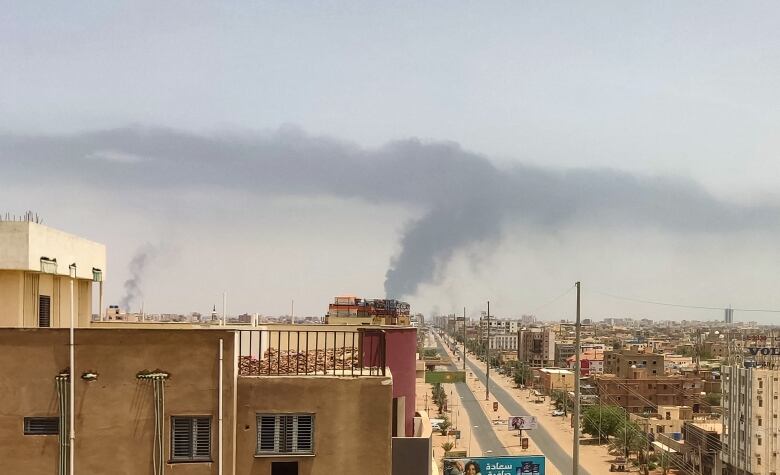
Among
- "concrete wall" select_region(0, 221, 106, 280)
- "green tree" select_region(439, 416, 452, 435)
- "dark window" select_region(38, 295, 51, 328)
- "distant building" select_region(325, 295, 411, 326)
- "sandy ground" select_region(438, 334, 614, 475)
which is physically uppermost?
"concrete wall" select_region(0, 221, 106, 280)

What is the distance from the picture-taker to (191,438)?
12.8 meters

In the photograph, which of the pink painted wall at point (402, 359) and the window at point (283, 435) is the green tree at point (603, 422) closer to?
the pink painted wall at point (402, 359)

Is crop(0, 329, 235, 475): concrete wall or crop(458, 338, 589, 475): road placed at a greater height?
crop(0, 329, 235, 475): concrete wall

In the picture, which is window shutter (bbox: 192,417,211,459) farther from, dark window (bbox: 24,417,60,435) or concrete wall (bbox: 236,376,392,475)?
dark window (bbox: 24,417,60,435)

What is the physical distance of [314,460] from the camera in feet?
43.2

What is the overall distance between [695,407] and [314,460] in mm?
119632

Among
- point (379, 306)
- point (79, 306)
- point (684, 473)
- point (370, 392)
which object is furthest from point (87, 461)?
point (684, 473)

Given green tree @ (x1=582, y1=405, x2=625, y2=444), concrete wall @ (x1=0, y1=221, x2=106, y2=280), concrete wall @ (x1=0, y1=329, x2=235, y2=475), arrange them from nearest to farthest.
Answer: concrete wall @ (x1=0, y1=329, x2=235, y2=475), concrete wall @ (x1=0, y1=221, x2=106, y2=280), green tree @ (x1=582, y1=405, x2=625, y2=444)

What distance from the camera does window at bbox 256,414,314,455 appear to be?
13141 millimetres

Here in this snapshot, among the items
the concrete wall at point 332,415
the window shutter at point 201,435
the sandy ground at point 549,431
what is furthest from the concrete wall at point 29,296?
the sandy ground at point 549,431

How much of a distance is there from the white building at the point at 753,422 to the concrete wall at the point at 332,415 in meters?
68.6

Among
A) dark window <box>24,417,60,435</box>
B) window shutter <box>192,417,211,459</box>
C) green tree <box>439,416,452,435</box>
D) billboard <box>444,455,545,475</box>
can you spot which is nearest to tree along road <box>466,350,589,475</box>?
green tree <box>439,416,452,435</box>

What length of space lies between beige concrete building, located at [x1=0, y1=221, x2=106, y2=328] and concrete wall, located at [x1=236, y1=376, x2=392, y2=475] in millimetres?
3459

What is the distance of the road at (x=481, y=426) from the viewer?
85.9m
